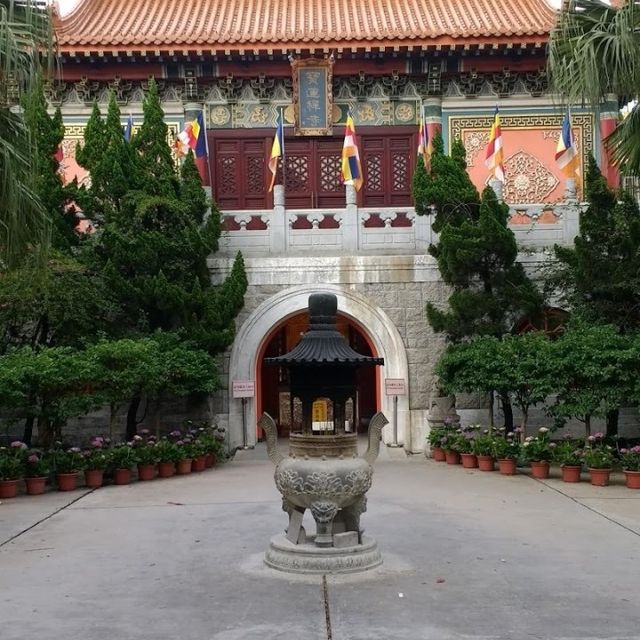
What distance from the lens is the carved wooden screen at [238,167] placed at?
16.7 m

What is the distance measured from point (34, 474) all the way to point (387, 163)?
9.39m

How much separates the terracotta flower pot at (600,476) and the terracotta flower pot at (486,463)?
6.06 ft

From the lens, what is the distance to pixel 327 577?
21.0 feet

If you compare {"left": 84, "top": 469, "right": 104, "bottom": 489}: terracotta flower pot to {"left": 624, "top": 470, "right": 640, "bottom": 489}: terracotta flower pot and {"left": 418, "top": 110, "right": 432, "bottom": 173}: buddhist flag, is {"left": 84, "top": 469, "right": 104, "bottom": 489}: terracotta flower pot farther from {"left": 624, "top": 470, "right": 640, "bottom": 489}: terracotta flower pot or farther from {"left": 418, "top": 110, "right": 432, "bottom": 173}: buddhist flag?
{"left": 418, "top": 110, "right": 432, "bottom": 173}: buddhist flag

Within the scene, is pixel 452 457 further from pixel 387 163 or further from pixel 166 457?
pixel 387 163

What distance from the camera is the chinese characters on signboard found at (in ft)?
51.8

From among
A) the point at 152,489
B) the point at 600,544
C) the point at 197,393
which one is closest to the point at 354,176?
the point at 197,393

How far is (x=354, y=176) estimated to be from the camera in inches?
575

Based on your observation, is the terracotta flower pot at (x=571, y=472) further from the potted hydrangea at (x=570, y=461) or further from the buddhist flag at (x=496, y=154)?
the buddhist flag at (x=496, y=154)

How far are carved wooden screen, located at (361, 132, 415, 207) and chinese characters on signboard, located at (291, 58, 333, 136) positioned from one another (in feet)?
3.08

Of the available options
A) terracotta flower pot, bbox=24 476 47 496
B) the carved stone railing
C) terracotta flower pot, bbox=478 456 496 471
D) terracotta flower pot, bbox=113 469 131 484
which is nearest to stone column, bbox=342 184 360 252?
the carved stone railing

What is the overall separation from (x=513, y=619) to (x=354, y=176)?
34.0 ft

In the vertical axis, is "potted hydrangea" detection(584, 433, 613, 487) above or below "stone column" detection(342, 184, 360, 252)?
below

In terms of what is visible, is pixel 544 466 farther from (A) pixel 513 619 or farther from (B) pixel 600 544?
(A) pixel 513 619
